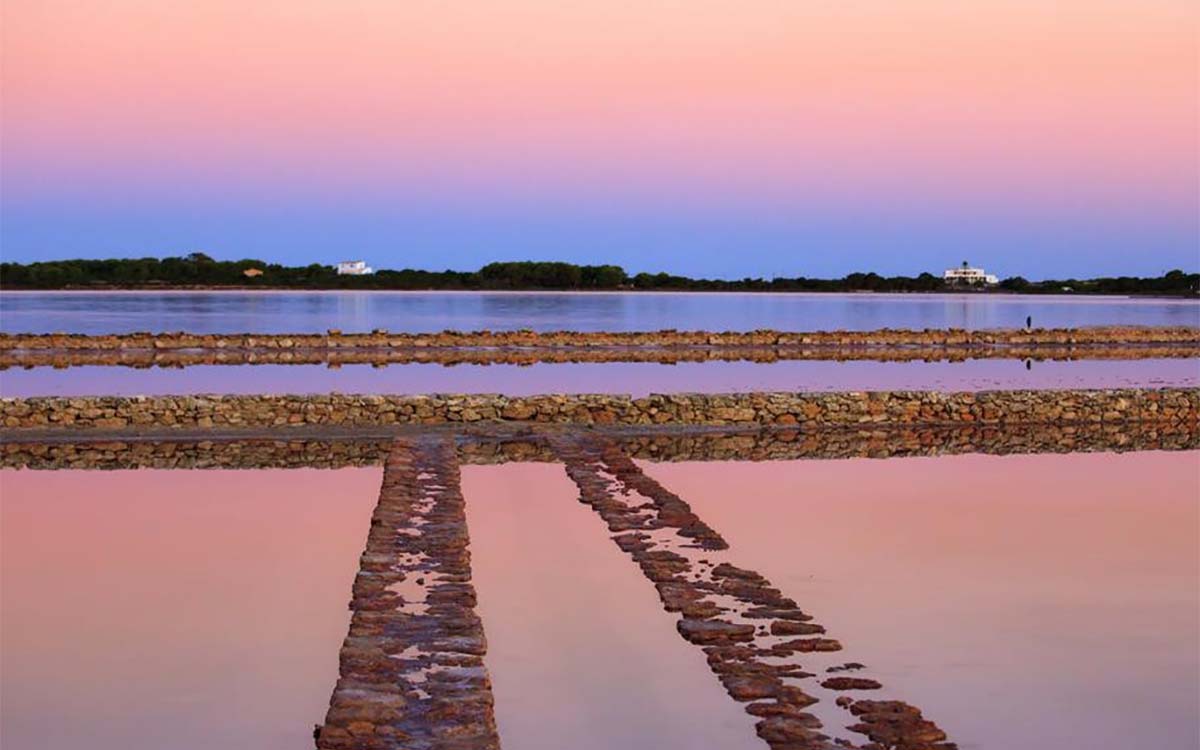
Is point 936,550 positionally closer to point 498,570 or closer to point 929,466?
point 498,570

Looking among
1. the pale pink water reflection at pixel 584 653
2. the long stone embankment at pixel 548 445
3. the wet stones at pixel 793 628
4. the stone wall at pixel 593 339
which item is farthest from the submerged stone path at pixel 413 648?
the stone wall at pixel 593 339

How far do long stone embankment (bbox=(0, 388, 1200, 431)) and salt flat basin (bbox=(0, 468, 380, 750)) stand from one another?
11.1ft

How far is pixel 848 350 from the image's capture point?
34.7 metres

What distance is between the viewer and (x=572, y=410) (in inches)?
587

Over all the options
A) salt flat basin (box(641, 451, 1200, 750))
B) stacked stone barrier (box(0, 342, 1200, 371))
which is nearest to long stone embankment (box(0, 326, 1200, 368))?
stacked stone barrier (box(0, 342, 1200, 371))

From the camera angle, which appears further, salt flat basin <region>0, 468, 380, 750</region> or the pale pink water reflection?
salt flat basin <region>0, 468, 380, 750</region>

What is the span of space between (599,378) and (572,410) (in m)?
9.01

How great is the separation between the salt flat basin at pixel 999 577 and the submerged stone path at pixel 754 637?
0.17 metres

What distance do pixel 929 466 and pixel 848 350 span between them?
74.1 ft

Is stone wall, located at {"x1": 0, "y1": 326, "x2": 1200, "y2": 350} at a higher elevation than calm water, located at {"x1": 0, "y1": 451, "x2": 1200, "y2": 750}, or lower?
higher

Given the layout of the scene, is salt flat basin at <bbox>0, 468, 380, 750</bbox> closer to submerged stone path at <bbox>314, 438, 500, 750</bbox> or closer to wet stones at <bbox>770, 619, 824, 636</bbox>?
submerged stone path at <bbox>314, 438, 500, 750</bbox>

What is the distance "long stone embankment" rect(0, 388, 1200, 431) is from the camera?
Result: 572 inches

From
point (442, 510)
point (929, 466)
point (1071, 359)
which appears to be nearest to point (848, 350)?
point (1071, 359)

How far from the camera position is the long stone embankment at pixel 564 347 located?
30.6 m
